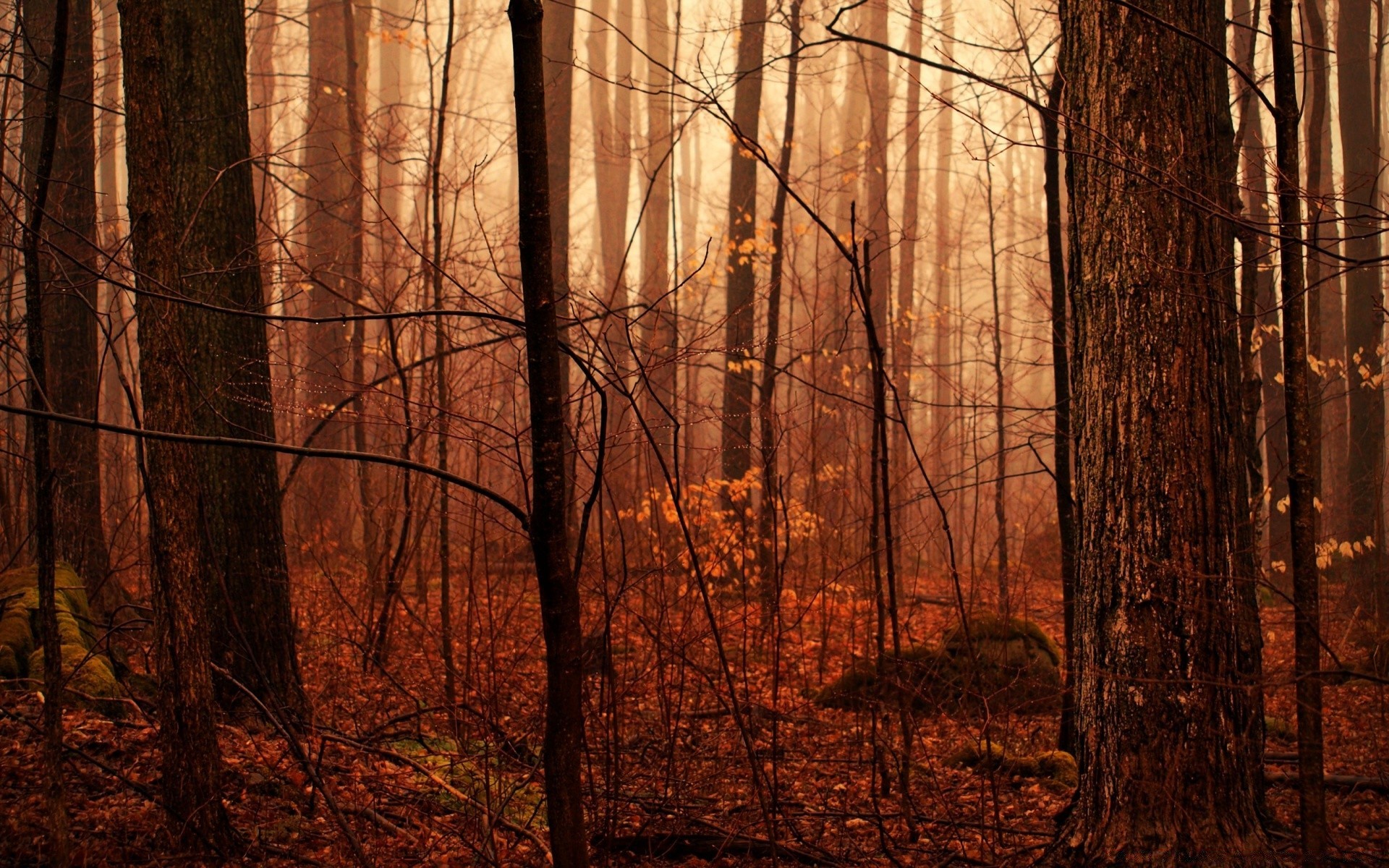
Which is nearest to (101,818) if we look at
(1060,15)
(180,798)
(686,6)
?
(180,798)

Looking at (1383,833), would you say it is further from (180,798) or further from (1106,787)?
(180,798)

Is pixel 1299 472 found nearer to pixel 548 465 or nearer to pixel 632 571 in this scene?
pixel 632 571

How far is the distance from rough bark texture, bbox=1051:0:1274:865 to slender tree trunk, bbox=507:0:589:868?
1989mm

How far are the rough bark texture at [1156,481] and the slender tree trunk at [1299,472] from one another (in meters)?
0.27

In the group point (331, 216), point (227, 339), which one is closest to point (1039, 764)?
point (227, 339)

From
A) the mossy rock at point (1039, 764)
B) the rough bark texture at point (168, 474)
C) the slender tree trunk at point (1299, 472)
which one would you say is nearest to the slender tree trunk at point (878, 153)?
the mossy rock at point (1039, 764)

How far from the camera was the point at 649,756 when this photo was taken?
5316 mm

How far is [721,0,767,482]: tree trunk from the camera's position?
10.1 meters

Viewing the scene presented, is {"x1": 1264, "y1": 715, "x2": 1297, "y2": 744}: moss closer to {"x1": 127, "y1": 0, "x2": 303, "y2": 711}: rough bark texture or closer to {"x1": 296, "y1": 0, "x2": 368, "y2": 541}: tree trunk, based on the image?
{"x1": 127, "y1": 0, "x2": 303, "y2": 711}: rough bark texture

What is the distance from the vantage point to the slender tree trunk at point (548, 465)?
1.87m

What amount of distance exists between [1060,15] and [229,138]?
4575mm

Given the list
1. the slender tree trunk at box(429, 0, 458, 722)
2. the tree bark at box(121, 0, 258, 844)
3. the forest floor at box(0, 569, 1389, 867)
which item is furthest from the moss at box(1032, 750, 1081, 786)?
the tree bark at box(121, 0, 258, 844)

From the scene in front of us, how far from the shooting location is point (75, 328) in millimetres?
7684

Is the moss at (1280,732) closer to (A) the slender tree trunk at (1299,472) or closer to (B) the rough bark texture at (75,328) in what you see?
(A) the slender tree trunk at (1299,472)
